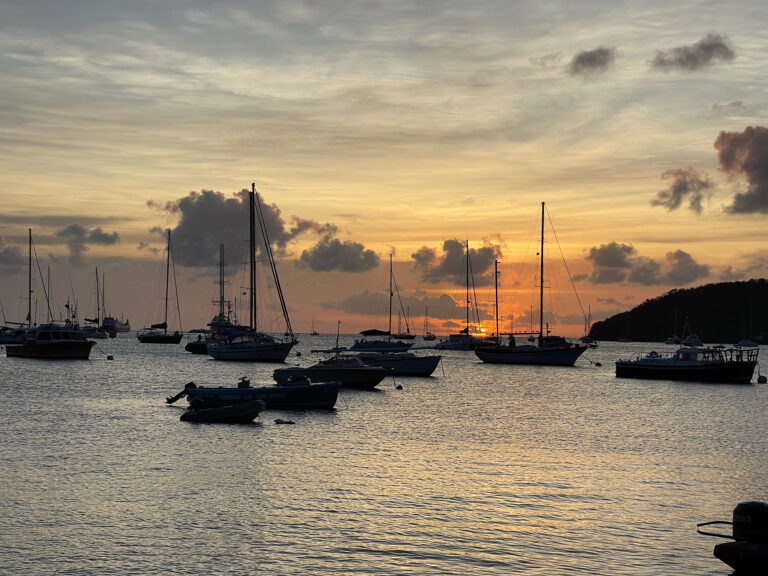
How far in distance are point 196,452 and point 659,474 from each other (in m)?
22.0

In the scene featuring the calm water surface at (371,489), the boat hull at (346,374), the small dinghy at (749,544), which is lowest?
the calm water surface at (371,489)

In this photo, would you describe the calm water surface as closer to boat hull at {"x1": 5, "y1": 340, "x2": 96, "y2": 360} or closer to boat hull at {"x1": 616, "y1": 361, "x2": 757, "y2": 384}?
boat hull at {"x1": 616, "y1": 361, "x2": 757, "y2": 384}

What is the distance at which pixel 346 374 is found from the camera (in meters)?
78.7

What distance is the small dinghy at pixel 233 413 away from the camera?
54031 millimetres

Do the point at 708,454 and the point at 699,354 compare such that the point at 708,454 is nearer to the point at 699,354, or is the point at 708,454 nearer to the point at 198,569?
the point at 198,569

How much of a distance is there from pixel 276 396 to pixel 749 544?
135 ft

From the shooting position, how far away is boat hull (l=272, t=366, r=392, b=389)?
74812mm

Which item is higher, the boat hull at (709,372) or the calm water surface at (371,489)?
the boat hull at (709,372)

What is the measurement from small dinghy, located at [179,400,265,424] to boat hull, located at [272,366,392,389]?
18253mm

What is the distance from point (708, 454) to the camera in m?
45.6

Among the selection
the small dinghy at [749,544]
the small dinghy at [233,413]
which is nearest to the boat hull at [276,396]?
the small dinghy at [233,413]

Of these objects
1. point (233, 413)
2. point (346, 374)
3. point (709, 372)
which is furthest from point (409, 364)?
point (233, 413)

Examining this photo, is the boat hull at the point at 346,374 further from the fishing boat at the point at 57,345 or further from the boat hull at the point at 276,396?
the fishing boat at the point at 57,345

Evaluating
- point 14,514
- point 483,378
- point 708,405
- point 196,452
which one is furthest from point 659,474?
point 483,378
